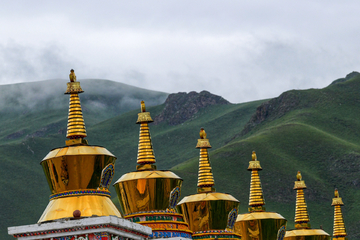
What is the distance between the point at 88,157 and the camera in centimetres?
2372

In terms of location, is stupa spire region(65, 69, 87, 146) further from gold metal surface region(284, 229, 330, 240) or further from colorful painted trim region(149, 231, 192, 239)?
gold metal surface region(284, 229, 330, 240)

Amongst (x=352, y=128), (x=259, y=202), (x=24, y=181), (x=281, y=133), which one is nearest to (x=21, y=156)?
(x=24, y=181)

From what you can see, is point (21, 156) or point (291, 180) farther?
point (21, 156)

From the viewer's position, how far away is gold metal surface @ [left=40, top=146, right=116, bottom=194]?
23453 millimetres

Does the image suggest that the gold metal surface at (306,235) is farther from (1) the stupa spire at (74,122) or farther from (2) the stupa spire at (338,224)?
(1) the stupa spire at (74,122)

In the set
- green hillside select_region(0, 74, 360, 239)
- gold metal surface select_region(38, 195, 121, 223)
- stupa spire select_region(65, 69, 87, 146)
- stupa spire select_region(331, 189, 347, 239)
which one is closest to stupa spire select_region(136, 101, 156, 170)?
stupa spire select_region(65, 69, 87, 146)

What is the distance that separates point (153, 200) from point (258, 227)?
9.79 meters

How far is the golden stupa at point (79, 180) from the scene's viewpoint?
22.8 meters

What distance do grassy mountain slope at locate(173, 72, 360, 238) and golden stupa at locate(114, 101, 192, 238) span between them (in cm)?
8988

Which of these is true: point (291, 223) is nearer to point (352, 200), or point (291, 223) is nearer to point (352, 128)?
point (352, 200)

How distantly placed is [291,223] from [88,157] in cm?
10035

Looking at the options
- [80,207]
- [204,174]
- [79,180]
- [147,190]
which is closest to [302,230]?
[204,174]

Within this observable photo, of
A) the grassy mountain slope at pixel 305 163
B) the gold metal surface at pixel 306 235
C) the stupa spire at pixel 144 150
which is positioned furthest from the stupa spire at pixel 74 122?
the grassy mountain slope at pixel 305 163

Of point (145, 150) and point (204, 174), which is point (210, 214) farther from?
point (145, 150)
